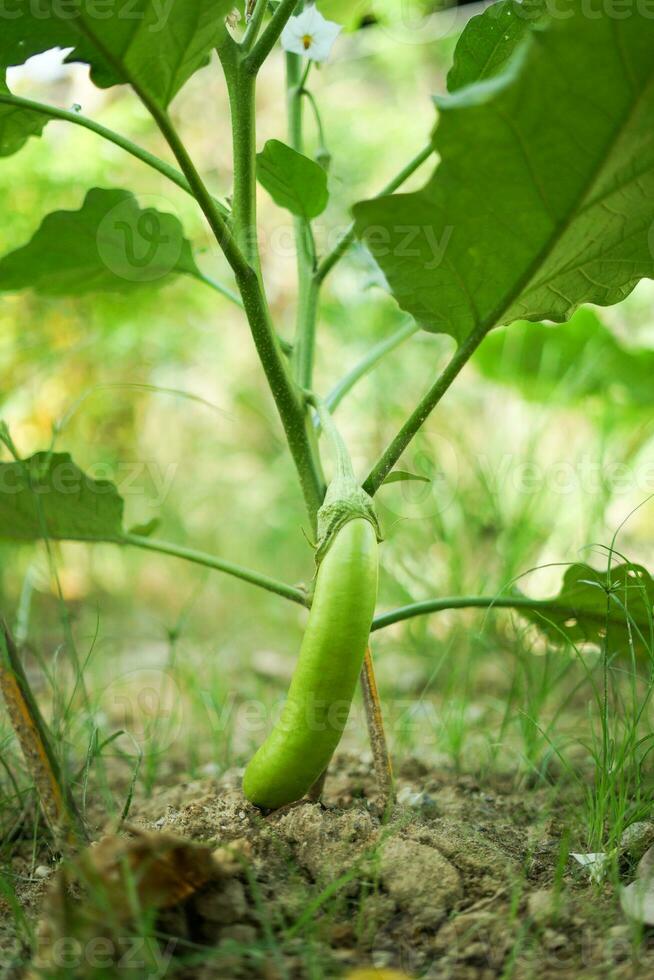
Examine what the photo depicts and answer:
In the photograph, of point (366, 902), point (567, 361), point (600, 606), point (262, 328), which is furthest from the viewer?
point (567, 361)

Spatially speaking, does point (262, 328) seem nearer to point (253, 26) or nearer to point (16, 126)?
point (253, 26)

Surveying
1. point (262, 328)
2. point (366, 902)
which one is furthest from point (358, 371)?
point (366, 902)

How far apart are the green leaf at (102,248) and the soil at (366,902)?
53cm

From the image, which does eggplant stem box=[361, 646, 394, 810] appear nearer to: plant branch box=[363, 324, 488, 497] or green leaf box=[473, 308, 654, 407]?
plant branch box=[363, 324, 488, 497]

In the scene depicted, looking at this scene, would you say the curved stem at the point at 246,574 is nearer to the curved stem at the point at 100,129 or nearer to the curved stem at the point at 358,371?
the curved stem at the point at 358,371

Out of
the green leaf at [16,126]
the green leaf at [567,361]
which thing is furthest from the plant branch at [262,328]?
the green leaf at [567,361]

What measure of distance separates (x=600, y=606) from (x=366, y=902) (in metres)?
0.37

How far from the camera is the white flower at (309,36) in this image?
774 mm

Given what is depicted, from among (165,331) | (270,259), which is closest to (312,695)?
(165,331)

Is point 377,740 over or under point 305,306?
under

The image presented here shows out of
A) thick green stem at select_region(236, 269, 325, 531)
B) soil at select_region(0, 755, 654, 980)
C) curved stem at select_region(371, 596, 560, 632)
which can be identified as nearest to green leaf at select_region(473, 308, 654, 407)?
curved stem at select_region(371, 596, 560, 632)

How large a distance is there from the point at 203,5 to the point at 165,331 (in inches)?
77.5

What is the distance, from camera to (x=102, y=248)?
2.79 ft

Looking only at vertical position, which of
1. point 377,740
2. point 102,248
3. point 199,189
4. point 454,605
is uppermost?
point 102,248
